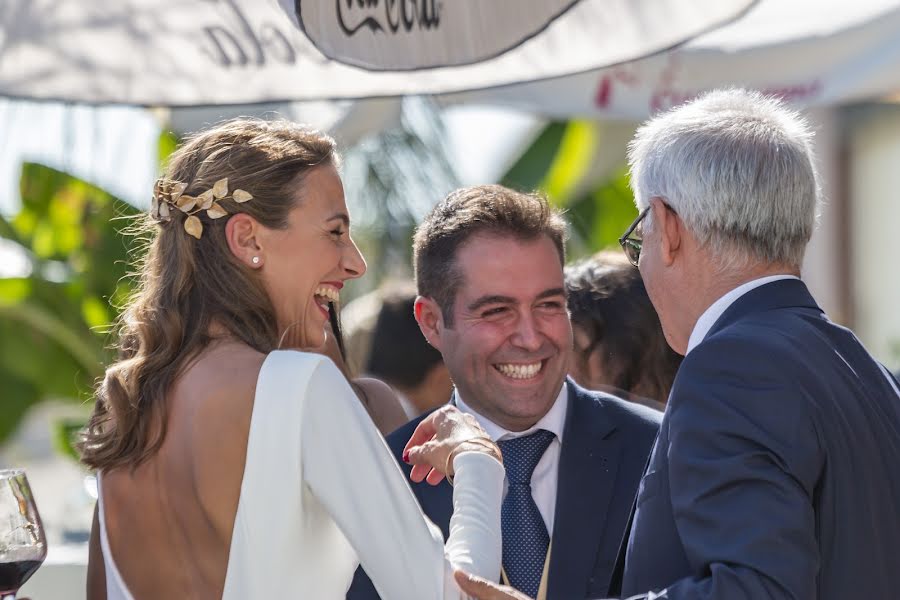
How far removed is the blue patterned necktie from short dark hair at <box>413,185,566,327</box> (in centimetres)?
43

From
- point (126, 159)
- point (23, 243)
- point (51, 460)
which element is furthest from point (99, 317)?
point (51, 460)

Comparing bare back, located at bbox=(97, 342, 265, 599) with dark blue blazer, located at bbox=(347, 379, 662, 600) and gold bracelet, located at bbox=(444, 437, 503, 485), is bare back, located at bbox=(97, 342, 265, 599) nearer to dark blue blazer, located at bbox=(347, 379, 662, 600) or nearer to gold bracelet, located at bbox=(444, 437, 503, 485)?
gold bracelet, located at bbox=(444, 437, 503, 485)

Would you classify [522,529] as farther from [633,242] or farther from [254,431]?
[254,431]

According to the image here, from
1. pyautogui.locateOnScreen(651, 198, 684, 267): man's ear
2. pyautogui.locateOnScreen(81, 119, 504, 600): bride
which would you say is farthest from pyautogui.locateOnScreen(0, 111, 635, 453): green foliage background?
pyautogui.locateOnScreen(651, 198, 684, 267): man's ear

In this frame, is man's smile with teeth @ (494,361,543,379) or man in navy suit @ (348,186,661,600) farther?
man's smile with teeth @ (494,361,543,379)

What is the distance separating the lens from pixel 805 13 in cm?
539

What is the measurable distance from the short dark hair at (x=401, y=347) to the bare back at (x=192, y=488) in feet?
9.71

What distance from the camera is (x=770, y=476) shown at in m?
2.05

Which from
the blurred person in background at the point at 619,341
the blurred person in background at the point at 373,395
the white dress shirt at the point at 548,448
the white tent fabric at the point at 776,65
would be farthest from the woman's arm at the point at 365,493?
the white tent fabric at the point at 776,65

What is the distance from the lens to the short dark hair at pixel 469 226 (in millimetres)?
3273

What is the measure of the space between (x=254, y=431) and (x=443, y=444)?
0.52 m

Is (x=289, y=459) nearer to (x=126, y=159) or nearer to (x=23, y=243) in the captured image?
(x=126, y=159)

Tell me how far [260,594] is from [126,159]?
496cm

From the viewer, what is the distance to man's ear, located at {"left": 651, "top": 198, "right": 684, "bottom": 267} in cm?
237
